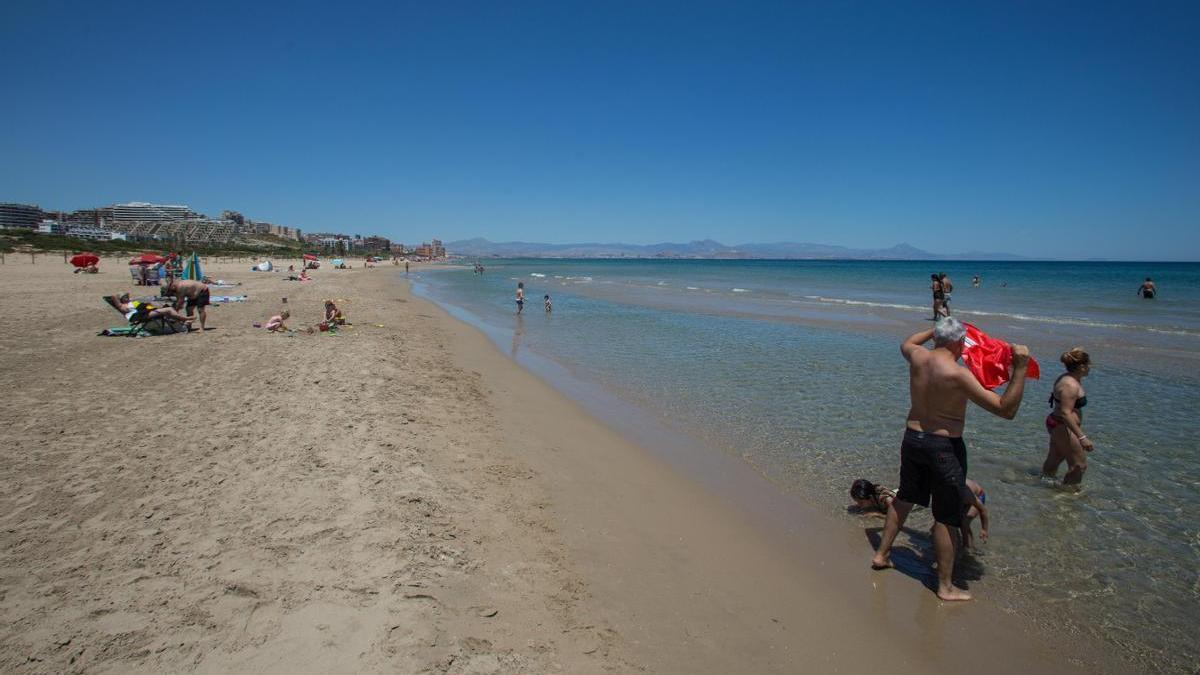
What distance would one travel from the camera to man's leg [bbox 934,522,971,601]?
4098 millimetres

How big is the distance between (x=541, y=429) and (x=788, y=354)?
320 inches

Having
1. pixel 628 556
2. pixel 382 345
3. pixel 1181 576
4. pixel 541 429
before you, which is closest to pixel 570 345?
pixel 382 345

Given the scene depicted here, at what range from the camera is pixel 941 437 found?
3.99 m

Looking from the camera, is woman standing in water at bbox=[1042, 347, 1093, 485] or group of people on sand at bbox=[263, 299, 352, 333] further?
group of people on sand at bbox=[263, 299, 352, 333]

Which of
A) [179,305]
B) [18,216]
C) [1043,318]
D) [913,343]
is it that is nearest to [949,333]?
[913,343]

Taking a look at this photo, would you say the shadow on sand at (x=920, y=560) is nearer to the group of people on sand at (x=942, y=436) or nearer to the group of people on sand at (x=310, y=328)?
the group of people on sand at (x=942, y=436)

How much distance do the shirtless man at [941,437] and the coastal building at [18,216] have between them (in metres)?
155

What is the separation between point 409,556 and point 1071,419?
6.42m

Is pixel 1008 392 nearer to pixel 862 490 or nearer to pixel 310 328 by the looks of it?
pixel 862 490

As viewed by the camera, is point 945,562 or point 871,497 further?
point 871,497

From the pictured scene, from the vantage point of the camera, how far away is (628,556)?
448 centimetres

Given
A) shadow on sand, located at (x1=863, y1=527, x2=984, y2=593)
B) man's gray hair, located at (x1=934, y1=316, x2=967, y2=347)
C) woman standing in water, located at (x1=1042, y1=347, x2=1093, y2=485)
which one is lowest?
shadow on sand, located at (x1=863, y1=527, x2=984, y2=593)

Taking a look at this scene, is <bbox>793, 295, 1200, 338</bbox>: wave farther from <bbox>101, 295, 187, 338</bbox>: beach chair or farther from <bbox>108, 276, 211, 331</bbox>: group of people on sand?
<bbox>101, 295, 187, 338</bbox>: beach chair

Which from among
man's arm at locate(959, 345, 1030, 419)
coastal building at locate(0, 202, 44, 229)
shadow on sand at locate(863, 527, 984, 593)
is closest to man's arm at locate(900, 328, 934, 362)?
man's arm at locate(959, 345, 1030, 419)
